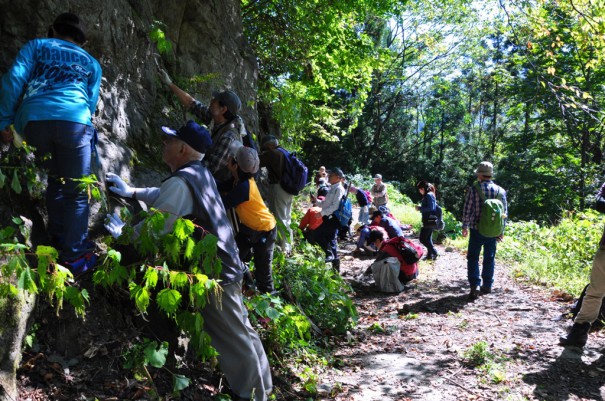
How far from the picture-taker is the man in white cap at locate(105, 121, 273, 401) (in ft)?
10.1

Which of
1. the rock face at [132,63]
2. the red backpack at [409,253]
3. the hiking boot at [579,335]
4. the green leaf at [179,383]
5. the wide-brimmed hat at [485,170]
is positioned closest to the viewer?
the green leaf at [179,383]

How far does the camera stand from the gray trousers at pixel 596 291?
5.24 metres

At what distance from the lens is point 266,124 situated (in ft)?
35.8

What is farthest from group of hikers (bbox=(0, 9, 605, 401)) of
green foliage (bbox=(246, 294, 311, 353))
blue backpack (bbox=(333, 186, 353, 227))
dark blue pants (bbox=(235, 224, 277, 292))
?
blue backpack (bbox=(333, 186, 353, 227))

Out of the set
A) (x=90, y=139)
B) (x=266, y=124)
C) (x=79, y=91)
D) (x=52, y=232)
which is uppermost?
(x=266, y=124)

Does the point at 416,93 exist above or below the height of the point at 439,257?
above

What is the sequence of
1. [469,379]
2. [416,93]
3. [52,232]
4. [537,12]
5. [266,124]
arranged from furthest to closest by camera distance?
[416,93] → [266,124] → [537,12] → [469,379] → [52,232]

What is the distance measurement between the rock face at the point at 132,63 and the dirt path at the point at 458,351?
271 centimetres

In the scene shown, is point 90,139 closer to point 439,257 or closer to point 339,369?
point 339,369

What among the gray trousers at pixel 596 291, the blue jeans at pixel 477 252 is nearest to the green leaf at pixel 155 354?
the gray trousers at pixel 596 291

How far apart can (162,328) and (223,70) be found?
501cm

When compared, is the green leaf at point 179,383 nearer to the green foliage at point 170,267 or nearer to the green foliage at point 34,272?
the green foliage at point 170,267

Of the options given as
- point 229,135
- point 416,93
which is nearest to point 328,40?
point 229,135

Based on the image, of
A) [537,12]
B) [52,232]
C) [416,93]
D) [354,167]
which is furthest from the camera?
[416,93]
